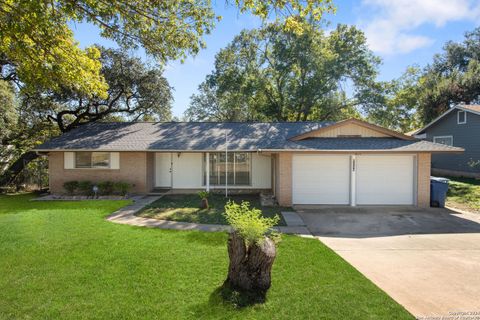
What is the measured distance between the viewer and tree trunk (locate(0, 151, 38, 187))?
54.5ft

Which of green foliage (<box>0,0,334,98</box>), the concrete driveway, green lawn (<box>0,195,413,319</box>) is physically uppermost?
green foliage (<box>0,0,334,98</box>)

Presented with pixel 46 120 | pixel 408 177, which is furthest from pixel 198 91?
pixel 408 177

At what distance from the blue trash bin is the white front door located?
1258 centimetres

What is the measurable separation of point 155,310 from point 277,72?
2416 centimetres

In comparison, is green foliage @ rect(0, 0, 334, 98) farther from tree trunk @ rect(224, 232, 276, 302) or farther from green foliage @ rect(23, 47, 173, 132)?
green foliage @ rect(23, 47, 173, 132)

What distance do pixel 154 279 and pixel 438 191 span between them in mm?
11853

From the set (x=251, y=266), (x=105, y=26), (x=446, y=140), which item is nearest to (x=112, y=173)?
(x=105, y=26)

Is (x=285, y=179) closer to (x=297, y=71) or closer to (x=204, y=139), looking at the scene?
(x=204, y=139)

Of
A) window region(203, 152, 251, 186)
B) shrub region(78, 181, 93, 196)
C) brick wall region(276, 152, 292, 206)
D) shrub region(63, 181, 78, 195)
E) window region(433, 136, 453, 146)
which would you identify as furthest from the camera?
window region(433, 136, 453, 146)

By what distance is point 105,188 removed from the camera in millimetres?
14430

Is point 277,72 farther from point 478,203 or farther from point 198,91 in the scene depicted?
point 478,203

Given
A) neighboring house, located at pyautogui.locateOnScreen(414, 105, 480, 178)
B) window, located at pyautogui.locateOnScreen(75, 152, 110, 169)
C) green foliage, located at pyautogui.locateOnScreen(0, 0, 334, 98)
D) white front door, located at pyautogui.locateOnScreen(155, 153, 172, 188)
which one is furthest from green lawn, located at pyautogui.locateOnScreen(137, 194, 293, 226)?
neighboring house, located at pyautogui.locateOnScreen(414, 105, 480, 178)

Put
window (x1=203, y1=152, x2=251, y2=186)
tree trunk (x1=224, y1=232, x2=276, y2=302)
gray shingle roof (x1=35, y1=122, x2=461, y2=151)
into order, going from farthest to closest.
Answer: window (x1=203, y1=152, x2=251, y2=186) → gray shingle roof (x1=35, y1=122, x2=461, y2=151) → tree trunk (x1=224, y1=232, x2=276, y2=302)

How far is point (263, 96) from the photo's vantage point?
90.4 ft
